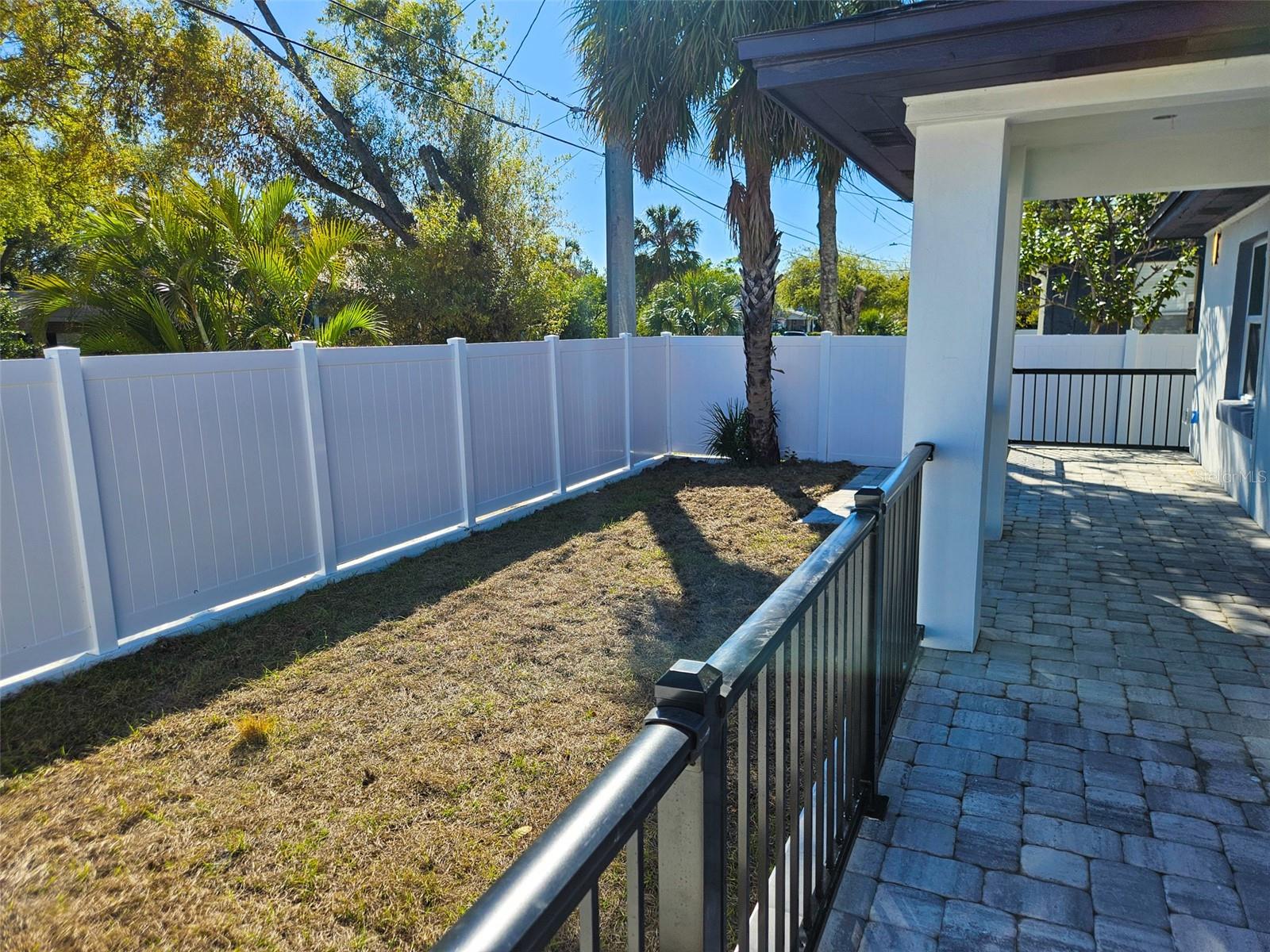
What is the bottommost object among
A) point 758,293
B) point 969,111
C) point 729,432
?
point 729,432

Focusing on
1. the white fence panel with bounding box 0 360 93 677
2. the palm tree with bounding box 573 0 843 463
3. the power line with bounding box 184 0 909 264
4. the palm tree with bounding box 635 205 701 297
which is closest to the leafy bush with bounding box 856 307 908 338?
the power line with bounding box 184 0 909 264

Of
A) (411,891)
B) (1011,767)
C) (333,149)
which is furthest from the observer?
(333,149)

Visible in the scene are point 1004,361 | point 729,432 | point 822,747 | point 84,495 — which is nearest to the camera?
point 822,747

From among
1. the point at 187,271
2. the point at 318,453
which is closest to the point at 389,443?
the point at 318,453

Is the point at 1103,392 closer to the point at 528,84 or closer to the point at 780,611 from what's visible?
the point at 528,84

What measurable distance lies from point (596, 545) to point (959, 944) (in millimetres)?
4601

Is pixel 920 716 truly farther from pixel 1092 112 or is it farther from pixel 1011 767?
pixel 1092 112

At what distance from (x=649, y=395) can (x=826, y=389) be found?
7.14 ft

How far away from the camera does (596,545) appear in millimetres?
6594

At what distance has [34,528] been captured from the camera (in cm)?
401

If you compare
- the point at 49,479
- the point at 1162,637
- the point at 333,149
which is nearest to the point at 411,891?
the point at 49,479

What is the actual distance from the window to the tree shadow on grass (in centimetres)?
511

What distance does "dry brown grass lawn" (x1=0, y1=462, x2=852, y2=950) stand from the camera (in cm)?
254

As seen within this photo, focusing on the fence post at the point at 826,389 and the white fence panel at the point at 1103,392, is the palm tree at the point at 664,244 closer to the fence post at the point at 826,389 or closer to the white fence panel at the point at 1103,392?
the white fence panel at the point at 1103,392
